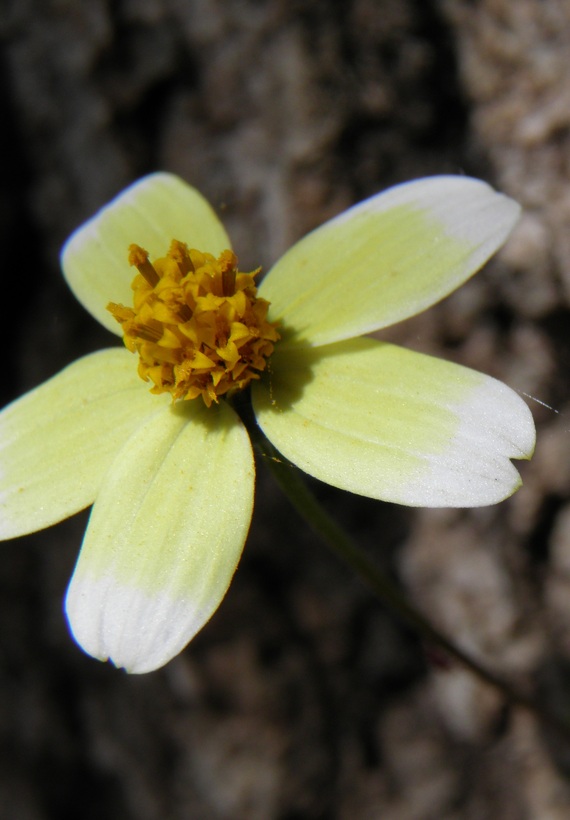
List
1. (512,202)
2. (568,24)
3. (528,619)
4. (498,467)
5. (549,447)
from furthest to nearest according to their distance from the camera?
(528,619), (549,447), (568,24), (512,202), (498,467)

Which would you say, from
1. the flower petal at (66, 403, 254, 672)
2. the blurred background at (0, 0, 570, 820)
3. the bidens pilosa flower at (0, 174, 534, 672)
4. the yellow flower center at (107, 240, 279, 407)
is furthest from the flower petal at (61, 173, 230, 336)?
the blurred background at (0, 0, 570, 820)

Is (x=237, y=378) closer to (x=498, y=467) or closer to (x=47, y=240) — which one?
(x=498, y=467)

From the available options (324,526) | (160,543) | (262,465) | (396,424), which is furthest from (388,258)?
(262,465)

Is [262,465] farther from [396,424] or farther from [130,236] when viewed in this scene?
[396,424]

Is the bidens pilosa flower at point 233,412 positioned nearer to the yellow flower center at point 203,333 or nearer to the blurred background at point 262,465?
the yellow flower center at point 203,333

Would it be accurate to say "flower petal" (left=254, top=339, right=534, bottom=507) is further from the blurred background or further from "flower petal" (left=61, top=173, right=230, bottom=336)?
the blurred background

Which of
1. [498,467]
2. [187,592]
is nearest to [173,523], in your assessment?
[187,592]
